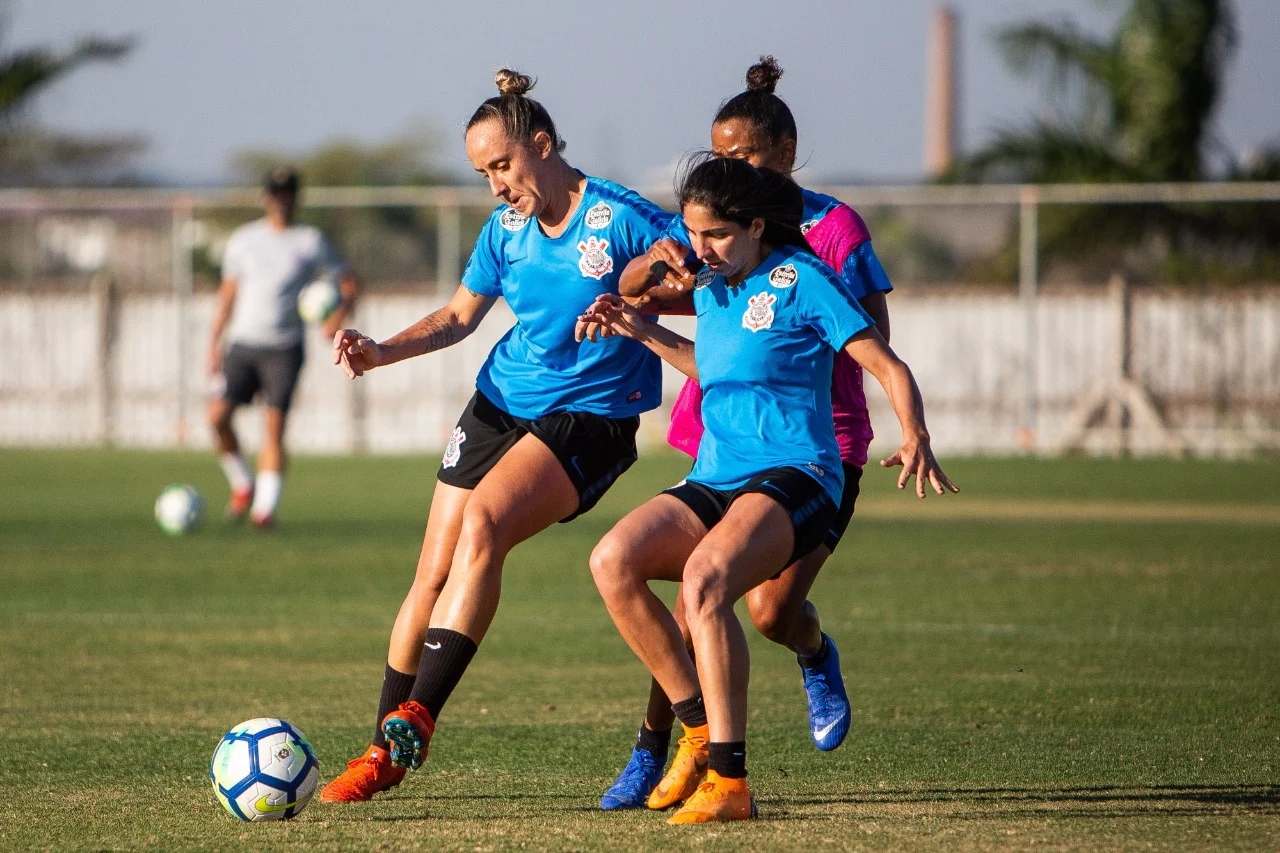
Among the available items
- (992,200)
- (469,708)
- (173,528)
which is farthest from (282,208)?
(992,200)

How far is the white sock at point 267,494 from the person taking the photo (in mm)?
12891

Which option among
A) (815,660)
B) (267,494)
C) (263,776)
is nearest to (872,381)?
(267,494)

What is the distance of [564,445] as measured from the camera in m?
5.30

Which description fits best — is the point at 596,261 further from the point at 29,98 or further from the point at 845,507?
the point at 29,98

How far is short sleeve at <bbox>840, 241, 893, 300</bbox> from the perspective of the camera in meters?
5.34

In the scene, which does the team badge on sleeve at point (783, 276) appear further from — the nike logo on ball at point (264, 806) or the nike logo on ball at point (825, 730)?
the nike logo on ball at point (264, 806)

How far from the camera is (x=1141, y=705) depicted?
255 inches

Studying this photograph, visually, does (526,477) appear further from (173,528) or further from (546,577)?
(173,528)

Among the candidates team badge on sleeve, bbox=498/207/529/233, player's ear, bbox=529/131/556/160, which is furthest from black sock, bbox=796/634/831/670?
player's ear, bbox=529/131/556/160

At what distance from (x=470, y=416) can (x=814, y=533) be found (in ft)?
4.40

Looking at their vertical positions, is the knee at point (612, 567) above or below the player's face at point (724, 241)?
below

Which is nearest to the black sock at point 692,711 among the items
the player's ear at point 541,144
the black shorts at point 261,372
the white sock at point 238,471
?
the player's ear at point 541,144

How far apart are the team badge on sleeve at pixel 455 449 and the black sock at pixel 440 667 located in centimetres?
63

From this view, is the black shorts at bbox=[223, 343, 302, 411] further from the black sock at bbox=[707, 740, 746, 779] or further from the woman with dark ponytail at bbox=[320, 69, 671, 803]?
the black sock at bbox=[707, 740, 746, 779]
